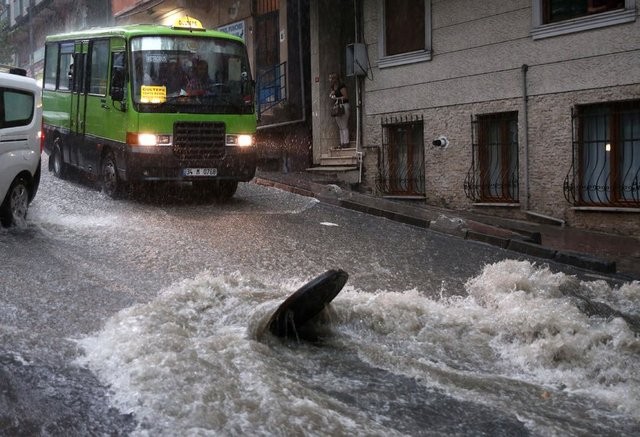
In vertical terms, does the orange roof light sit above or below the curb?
above

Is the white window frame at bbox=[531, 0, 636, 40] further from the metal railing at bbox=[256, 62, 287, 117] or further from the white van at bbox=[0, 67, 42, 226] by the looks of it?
the metal railing at bbox=[256, 62, 287, 117]

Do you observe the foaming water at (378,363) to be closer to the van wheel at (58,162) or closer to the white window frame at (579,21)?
the white window frame at (579,21)

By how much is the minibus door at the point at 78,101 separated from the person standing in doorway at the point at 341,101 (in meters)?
5.62

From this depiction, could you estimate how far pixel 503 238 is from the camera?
36.9ft

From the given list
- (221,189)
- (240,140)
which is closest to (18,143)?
(240,140)

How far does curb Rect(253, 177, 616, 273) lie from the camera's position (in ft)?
32.3

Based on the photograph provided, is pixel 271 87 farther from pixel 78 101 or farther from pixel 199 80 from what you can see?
pixel 199 80

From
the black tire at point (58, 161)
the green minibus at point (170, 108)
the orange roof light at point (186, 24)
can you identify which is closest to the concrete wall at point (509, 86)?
the green minibus at point (170, 108)

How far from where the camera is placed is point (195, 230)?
11.2 meters

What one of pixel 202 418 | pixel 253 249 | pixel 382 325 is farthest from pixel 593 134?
pixel 202 418

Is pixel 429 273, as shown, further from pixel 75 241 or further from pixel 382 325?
pixel 75 241

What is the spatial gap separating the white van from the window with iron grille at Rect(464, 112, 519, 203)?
7.38 m

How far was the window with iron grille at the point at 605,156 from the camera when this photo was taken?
12.2 meters

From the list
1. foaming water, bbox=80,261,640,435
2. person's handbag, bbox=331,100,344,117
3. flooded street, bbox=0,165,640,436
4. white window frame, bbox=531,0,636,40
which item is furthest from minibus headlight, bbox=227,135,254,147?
foaming water, bbox=80,261,640,435
